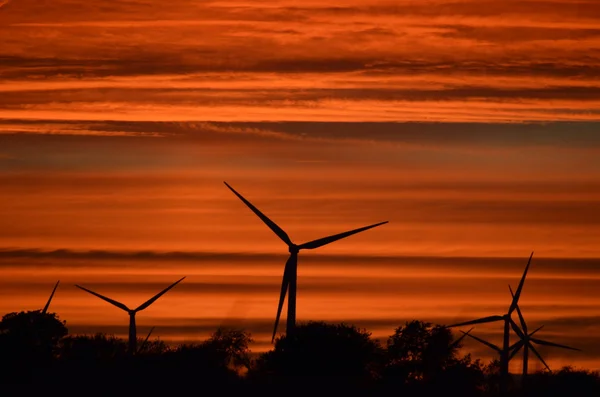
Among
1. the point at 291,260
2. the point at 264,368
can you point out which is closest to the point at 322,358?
the point at 264,368

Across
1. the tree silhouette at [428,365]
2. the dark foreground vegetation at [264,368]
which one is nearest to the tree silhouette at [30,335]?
the dark foreground vegetation at [264,368]

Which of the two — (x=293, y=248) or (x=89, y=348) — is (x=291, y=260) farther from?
(x=89, y=348)

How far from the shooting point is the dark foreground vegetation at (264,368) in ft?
459

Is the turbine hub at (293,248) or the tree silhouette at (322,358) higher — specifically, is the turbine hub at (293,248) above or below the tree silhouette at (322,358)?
above

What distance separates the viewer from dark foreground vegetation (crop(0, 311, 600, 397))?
14000 centimetres

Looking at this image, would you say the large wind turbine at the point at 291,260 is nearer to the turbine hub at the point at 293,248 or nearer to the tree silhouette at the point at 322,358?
the turbine hub at the point at 293,248

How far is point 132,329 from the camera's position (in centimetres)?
15638

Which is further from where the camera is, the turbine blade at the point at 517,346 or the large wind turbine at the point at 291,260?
the turbine blade at the point at 517,346

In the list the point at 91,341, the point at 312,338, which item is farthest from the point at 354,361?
the point at 91,341

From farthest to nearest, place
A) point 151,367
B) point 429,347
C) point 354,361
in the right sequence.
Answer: point 429,347, point 354,361, point 151,367

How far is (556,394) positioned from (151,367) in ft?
125

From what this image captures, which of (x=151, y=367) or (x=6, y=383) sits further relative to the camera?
(x=151, y=367)

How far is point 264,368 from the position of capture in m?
160

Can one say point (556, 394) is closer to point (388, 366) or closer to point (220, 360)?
point (388, 366)
